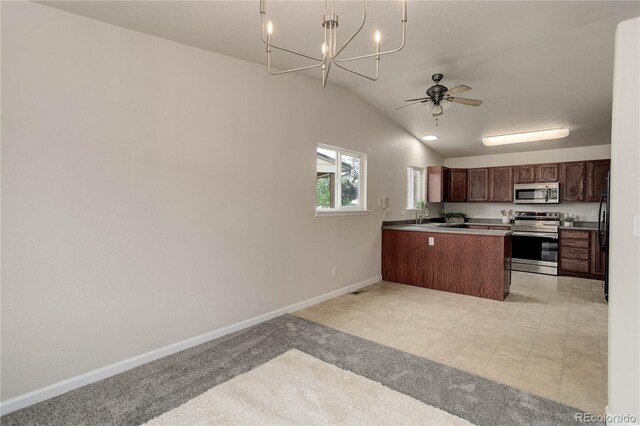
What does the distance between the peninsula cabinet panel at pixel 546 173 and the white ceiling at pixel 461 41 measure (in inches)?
47.8

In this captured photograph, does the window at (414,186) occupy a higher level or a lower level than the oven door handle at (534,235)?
higher

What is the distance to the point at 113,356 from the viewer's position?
241 centimetres

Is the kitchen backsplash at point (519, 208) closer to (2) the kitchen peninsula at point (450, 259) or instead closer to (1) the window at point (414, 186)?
(1) the window at point (414, 186)

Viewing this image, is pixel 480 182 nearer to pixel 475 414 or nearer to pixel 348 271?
pixel 348 271

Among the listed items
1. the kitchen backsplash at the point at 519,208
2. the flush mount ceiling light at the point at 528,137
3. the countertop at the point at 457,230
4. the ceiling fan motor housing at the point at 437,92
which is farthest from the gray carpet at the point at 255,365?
the kitchen backsplash at the point at 519,208

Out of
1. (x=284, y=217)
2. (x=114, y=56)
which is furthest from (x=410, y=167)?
(x=114, y=56)

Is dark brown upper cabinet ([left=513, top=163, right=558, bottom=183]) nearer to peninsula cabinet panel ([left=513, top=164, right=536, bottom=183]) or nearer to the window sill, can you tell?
peninsula cabinet panel ([left=513, top=164, right=536, bottom=183])

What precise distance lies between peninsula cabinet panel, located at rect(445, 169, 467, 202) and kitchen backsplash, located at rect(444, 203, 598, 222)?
0.42 metres

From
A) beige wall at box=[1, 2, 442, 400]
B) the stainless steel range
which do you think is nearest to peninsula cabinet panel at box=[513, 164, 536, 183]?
the stainless steel range

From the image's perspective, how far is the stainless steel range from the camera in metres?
5.62

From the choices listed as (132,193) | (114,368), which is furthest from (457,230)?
(114,368)

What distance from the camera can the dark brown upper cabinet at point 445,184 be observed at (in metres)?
6.61

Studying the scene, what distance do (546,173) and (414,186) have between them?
240 cm

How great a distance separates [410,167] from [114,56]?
16.5 ft
